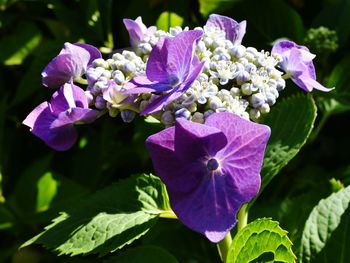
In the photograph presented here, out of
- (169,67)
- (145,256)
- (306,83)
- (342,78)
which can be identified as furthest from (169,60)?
(342,78)

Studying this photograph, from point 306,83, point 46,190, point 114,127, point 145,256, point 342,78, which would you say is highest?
point 306,83

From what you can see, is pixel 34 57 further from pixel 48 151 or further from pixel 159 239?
pixel 159 239

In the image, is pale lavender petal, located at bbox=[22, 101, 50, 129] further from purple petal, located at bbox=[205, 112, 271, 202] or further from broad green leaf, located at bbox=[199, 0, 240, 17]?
broad green leaf, located at bbox=[199, 0, 240, 17]

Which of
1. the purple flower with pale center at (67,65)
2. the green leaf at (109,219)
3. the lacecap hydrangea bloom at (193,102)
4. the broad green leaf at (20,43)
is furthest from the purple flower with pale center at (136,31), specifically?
the broad green leaf at (20,43)

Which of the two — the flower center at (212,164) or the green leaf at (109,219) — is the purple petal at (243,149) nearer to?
the flower center at (212,164)

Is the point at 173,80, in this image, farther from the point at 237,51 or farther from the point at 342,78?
the point at 342,78

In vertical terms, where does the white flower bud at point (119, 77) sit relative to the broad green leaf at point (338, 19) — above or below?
above
